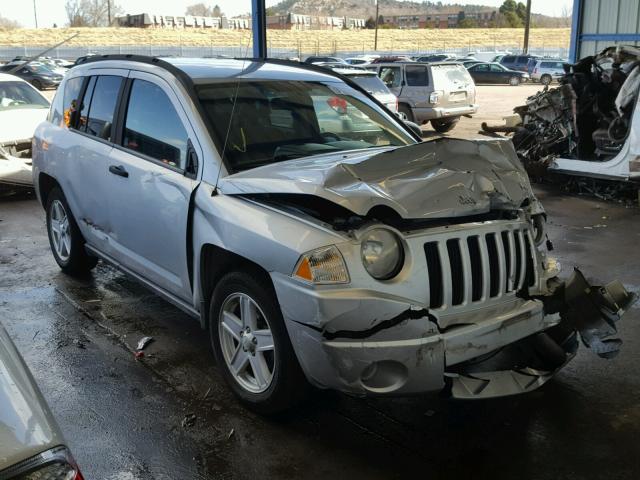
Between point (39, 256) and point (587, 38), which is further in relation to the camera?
point (587, 38)

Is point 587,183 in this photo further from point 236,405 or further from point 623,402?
point 236,405

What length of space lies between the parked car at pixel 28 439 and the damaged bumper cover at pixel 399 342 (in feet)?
4.43

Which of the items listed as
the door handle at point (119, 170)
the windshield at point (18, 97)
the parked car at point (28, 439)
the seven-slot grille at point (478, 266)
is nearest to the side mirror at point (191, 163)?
the door handle at point (119, 170)

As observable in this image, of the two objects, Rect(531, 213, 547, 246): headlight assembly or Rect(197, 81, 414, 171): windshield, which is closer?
Rect(531, 213, 547, 246): headlight assembly

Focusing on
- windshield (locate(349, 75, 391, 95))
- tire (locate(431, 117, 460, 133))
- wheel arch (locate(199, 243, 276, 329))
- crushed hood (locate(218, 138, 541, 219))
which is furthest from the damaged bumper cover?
tire (locate(431, 117, 460, 133))

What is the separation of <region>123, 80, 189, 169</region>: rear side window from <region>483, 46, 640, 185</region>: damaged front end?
6.72 metres

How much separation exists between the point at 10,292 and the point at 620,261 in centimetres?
580

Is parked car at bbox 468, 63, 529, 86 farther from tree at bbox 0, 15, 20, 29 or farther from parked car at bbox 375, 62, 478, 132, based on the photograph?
tree at bbox 0, 15, 20, 29

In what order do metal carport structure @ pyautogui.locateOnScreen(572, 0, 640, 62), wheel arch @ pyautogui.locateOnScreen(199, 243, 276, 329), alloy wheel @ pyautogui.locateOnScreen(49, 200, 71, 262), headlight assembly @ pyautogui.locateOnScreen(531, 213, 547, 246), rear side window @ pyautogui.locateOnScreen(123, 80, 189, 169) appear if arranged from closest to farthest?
1. wheel arch @ pyautogui.locateOnScreen(199, 243, 276, 329)
2. headlight assembly @ pyautogui.locateOnScreen(531, 213, 547, 246)
3. rear side window @ pyautogui.locateOnScreen(123, 80, 189, 169)
4. alloy wheel @ pyautogui.locateOnScreen(49, 200, 71, 262)
5. metal carport structure @ pyautogui.locateOnScreen(572, 0, 640, 62)

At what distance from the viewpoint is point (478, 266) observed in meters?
3.24

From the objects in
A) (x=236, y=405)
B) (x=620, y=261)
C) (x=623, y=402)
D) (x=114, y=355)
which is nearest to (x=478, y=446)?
(x=623, y=402)

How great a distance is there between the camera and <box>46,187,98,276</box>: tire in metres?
5.66

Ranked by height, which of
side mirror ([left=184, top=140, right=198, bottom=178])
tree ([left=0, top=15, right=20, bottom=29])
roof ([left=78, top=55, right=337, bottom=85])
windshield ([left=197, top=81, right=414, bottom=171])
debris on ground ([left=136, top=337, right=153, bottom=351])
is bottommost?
debris on ground ([left=136, top=337, right=153, bottom=351])

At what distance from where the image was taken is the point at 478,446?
333 centimetres
